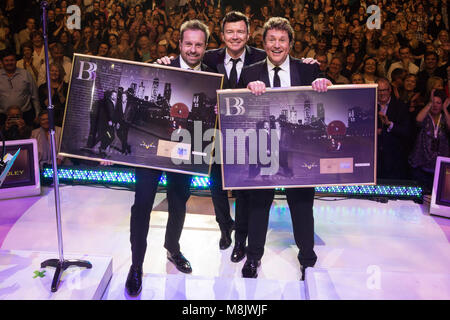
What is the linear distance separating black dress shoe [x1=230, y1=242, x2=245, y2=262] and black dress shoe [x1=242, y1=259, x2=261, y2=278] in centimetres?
22

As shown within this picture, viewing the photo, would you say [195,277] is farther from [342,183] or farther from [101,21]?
[101,21]

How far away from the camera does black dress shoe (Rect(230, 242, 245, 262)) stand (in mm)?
3172

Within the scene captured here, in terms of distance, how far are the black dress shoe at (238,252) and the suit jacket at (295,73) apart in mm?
1241

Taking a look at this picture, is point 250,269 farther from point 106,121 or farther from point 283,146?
point 106,121

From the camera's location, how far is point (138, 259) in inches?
104

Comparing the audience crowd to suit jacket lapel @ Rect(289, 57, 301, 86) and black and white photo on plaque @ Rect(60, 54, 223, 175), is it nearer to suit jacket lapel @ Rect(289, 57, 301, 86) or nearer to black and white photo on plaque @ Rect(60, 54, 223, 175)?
suit jacket lapel @ Rect(289, 57, 301, 86)

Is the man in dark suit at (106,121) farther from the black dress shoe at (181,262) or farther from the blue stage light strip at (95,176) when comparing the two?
the blue stage light strip at (95,176)

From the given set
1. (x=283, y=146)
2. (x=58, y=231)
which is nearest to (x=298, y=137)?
(x=283, y=146)

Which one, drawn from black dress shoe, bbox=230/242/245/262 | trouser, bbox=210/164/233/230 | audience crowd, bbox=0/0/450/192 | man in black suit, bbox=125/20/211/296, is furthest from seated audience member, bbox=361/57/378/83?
man in black suit, bbox=125/20/211/296

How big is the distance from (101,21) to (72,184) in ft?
10.5

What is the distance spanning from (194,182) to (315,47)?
10.4 feet

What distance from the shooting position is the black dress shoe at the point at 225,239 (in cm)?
340

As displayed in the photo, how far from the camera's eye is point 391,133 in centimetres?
473

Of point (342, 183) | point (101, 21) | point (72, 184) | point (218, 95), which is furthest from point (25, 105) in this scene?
point (342, 183)
